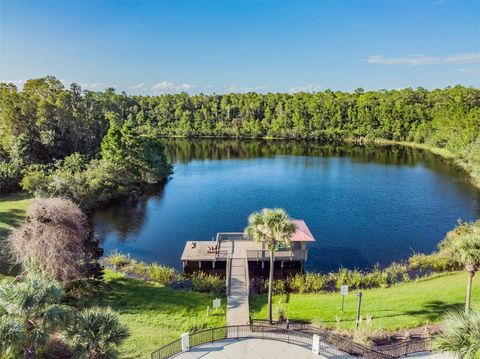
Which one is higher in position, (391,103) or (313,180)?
(391,103)

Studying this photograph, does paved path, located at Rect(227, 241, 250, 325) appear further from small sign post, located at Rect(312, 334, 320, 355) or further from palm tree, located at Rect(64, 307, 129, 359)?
palm tree, located at Rect(64, 307, 129, 359)

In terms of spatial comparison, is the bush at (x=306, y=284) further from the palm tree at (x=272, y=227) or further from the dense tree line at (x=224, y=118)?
the dense tree line at (x=224, y=118)

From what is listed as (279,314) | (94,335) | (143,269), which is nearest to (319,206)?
(143,269)

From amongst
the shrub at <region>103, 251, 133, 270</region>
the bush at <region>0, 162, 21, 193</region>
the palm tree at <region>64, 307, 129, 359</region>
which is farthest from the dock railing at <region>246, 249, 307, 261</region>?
the bush at <region>0, 162, 21, 193</region>

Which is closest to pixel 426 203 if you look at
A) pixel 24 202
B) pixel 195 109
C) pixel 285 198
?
pixel 285 198

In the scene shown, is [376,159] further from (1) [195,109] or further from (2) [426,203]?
(1) [195,109]
